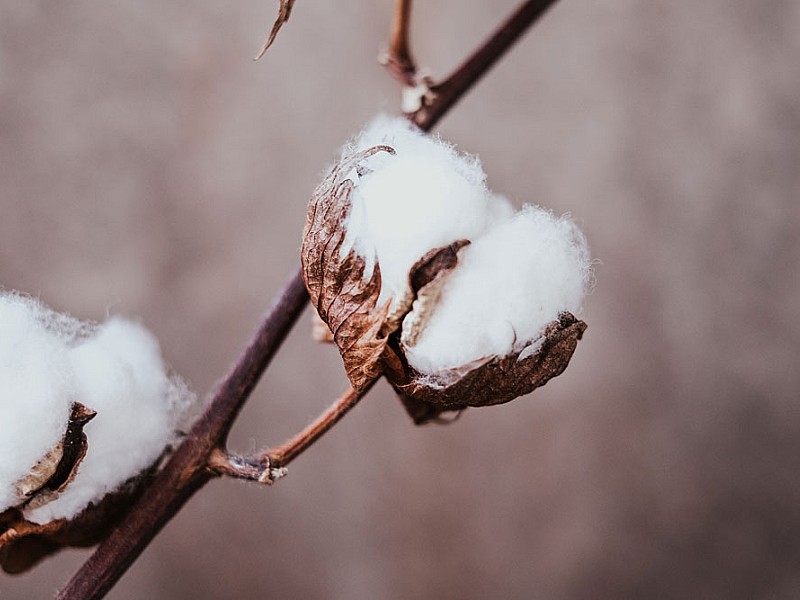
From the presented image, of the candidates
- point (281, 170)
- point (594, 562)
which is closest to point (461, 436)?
point (594, 562)

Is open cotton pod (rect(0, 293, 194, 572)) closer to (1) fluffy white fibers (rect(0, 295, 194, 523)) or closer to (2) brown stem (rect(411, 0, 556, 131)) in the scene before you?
(1) fluffy white fibers (rect(0, 295, 194, 523))

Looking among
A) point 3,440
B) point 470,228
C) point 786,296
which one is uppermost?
point 786,296

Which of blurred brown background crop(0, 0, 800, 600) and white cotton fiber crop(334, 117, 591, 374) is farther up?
blurred brown background crop(0, 0, 800, 600)

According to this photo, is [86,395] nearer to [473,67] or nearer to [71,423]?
[71,423]

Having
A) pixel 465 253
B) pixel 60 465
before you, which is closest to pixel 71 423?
pixel 60 465

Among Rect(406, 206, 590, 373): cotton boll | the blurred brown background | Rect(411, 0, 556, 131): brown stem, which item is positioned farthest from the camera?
the blurred brown background

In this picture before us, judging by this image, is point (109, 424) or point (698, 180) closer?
point (109, 424)

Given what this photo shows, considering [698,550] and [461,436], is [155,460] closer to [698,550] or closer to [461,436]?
[461,436]

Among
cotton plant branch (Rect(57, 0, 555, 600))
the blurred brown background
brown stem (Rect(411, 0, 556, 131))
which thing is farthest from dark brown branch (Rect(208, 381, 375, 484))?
the blurred brown background
